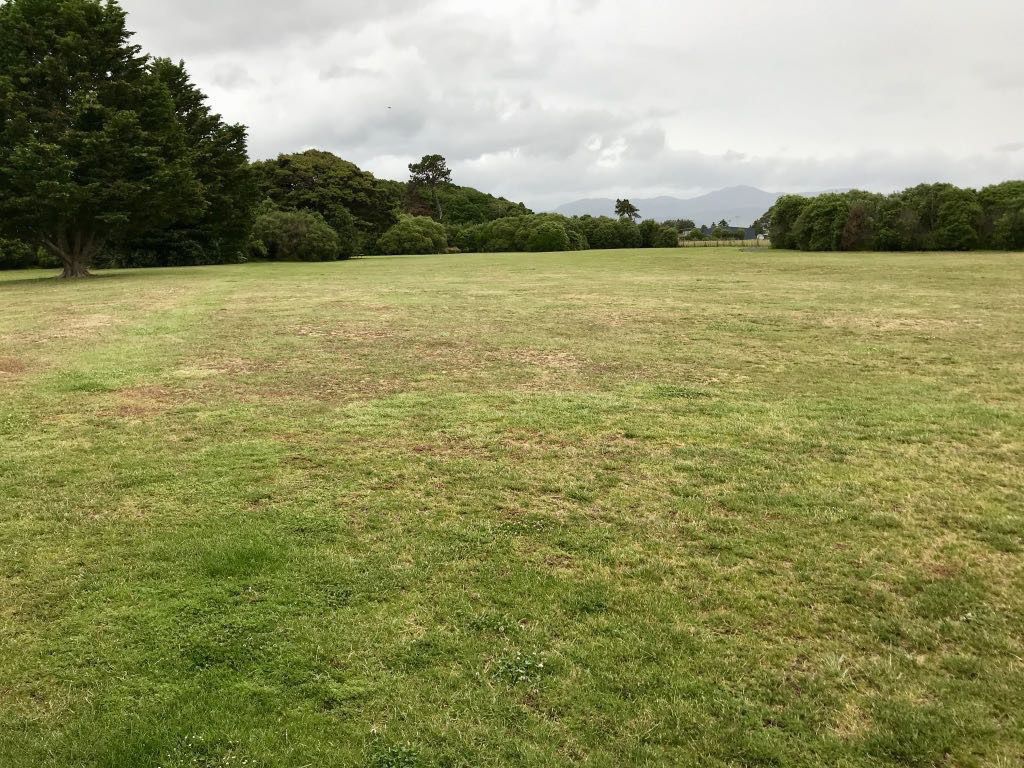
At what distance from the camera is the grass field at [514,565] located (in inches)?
110

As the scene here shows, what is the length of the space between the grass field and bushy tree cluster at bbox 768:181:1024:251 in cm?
4533

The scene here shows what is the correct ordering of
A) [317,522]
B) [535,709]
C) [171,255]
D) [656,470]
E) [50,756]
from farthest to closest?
[171,255]
[656,470]
[317,522]
[535,709]
[50,756]

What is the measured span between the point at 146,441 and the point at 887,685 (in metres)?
6.59

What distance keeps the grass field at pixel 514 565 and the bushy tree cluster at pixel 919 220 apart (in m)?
45.3

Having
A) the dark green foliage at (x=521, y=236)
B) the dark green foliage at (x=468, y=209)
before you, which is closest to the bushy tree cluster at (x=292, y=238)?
the dark green foliage at (x=521, y=236)

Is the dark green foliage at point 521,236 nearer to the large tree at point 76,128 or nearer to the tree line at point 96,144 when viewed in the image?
the tree line at point 96,144

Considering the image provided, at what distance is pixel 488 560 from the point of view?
4164 millimetres

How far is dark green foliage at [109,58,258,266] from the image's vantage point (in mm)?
36375

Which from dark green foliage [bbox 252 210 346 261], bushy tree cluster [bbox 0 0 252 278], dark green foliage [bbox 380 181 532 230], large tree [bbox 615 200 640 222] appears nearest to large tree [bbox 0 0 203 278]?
bushy tree cluster [bbox 0 0 252 278]

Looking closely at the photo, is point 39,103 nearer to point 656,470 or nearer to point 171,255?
point 171,255

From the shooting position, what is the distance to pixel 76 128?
993 inches

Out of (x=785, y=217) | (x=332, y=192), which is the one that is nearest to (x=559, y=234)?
(x=785, y=217)

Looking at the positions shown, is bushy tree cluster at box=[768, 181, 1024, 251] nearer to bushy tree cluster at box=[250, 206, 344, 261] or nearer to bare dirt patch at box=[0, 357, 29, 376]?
bushy tree cluster at box=[250, 206, 344, 261]

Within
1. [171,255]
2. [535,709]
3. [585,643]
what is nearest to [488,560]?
[585,643]
